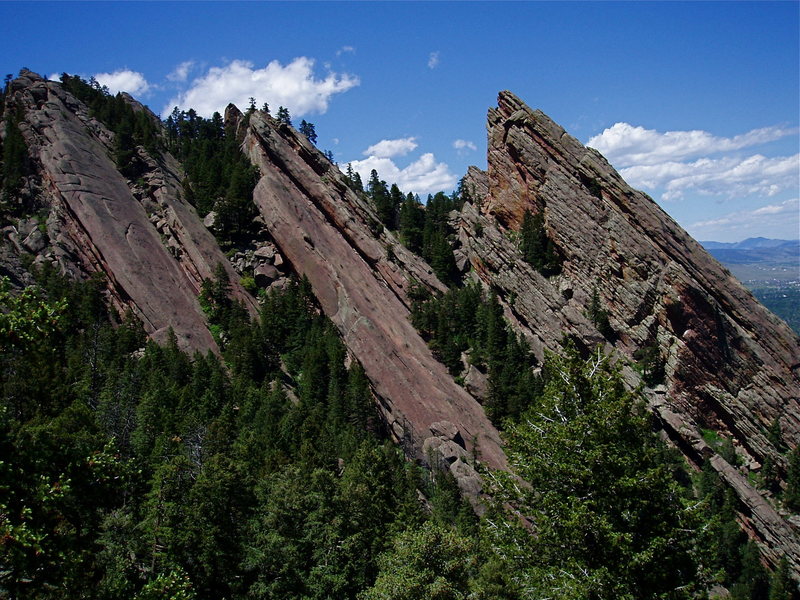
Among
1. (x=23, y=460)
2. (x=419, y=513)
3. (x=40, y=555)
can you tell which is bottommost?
(x=419, y=513)

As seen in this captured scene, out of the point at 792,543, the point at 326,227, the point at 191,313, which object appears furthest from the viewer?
the point at 326,227

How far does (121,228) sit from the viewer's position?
67.6 metres

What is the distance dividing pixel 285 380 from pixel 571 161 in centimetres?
5460

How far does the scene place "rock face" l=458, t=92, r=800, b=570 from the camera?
219 feet

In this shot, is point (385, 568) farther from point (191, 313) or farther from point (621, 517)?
point (191, 313)

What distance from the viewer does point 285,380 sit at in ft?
194

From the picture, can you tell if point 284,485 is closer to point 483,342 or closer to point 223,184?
point 483,342

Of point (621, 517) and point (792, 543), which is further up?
point (621, 517)

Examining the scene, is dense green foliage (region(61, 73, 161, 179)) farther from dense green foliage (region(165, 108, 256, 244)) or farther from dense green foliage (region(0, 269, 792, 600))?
dense green foliage (region(0, 269, 792, 600))

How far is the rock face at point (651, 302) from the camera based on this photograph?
66.8 meters

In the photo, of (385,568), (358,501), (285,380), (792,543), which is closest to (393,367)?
(285,380)

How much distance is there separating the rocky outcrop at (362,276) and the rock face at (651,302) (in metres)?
17.6

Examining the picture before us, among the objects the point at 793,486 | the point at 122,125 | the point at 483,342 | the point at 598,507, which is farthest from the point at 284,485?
the point at 122,125

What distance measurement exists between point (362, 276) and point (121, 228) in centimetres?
3262
